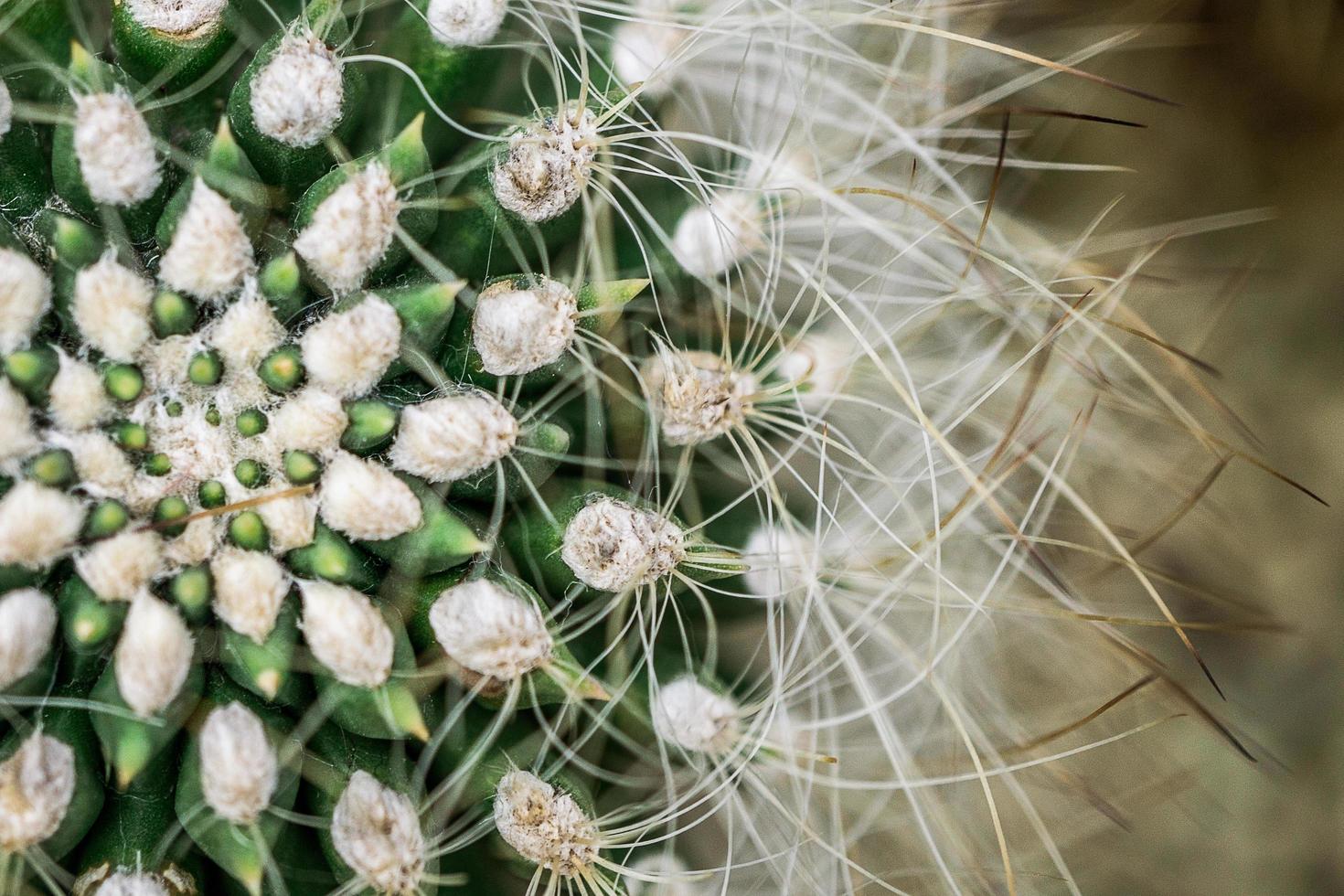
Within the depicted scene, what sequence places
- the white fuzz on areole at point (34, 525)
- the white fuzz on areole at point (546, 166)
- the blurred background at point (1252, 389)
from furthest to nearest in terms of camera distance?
1. the blurred background at point (1252, 389)
2. the white fuzz on areole at point (546, 166)
3. the white fuzz on areole at point (34, 525)

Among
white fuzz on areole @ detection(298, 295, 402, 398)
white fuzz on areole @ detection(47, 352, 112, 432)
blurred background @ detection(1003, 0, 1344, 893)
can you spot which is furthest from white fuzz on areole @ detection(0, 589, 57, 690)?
blurred background @ detection(1003, 0, 1344, 893)

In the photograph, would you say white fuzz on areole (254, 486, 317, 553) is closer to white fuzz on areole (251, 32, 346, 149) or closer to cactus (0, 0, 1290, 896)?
cactus (0, 0, 1290, 896)

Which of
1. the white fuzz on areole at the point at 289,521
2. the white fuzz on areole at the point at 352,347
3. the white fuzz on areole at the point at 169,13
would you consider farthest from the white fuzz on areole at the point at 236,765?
the white fuzz on areole at the point at 169,13

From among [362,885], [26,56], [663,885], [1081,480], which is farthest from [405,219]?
[1081,480]

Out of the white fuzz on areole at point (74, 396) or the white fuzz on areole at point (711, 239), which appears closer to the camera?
the white fuzz on areole at point (74, 396)

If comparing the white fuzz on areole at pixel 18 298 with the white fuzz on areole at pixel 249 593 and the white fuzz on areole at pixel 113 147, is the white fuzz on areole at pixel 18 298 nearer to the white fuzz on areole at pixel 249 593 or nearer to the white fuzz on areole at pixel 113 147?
the white fuzz on areole at pixel 113 147

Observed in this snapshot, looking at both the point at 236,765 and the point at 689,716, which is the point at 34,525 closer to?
the point at 236,765
